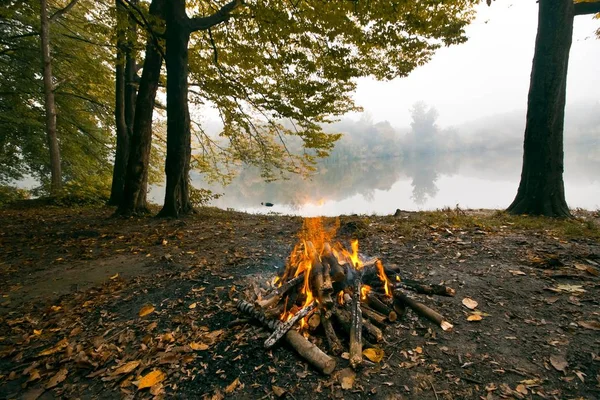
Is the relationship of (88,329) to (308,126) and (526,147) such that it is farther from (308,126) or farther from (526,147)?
(526,147)

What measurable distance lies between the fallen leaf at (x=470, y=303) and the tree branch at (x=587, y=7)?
9.37m

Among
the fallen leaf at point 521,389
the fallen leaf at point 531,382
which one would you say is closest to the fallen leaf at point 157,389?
the fallen leaf at point 521,389

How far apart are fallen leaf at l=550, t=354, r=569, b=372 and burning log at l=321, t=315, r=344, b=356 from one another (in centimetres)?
196

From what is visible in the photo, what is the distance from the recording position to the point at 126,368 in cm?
260

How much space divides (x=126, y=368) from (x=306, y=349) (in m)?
1.79

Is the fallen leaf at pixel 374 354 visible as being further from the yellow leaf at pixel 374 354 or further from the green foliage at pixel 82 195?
the green foliage at pixel 82 195

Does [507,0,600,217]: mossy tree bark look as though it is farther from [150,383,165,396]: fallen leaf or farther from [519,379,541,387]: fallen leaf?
[150,383,165,396]: fallen leaf

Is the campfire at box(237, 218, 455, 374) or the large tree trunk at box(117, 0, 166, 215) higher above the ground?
the large tree trunk at box(117, 0, 166, 215)

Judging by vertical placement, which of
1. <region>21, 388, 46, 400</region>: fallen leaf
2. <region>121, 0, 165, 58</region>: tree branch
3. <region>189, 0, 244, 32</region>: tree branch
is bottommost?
<region>21, 388, 46, 400</region>: fallen leaf

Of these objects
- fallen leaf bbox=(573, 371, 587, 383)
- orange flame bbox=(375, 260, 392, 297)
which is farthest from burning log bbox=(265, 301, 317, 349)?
fallen leaf bbox=(573, 371, 587, 383)

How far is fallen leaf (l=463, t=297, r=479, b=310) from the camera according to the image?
10.9 ft

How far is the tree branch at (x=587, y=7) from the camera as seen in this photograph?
23.7 feet

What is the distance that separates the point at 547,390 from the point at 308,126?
9208 mm

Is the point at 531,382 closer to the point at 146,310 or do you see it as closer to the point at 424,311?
the point at 424,311
